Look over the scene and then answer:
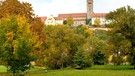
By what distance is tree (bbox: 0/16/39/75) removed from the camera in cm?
3691

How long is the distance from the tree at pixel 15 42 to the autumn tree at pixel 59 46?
705 inches

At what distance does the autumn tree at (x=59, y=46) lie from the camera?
57031 millimetres

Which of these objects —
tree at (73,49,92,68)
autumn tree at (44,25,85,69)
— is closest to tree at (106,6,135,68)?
autumn tree at (44,25,85,69)

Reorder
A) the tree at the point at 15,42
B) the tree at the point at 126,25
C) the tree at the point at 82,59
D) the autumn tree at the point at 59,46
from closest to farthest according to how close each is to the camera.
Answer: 1. the tree at the point at 15,42
2. the tree at the point at 126,25
3. the autumn tree at the point at 59,46
4. the tree at the point at 82,59

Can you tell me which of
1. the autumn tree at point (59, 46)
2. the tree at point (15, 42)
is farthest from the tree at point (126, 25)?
the tree at point (15, 42)

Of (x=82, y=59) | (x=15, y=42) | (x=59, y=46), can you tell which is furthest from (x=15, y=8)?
(x=82, y=59)

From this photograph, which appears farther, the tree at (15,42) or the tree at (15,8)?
the tree at (15,8)

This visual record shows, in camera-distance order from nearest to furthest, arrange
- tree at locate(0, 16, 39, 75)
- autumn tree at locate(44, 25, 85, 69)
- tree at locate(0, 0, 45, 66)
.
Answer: tree at locate(0, 16, 39, 75) < tree at locate(0, 0, 45, 66) < autumn tree at locate(44, 25, 85, 69)

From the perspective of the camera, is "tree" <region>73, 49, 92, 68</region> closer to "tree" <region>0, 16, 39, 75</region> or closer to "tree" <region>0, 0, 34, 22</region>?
"tree" <region>0, 0, 34, 22</region>

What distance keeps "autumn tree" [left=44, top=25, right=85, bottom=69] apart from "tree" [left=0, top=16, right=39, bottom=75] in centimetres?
1791

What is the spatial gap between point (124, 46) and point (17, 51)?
57.3ft

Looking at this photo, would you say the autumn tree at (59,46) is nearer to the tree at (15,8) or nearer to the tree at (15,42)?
the tree at (15,8)

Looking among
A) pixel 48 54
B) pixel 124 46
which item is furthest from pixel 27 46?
pixel 48 54

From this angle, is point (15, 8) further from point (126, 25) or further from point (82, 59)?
point (82, 59)
